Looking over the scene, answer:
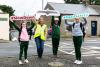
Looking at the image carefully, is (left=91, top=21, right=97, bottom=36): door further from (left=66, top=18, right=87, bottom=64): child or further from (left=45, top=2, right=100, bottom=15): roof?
(left=66, top=18, right=87, bottom=64): child

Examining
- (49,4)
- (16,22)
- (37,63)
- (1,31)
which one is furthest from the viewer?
(49,4)

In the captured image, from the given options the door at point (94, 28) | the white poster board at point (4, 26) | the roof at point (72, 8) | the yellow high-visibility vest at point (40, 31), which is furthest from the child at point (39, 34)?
the door at point (94, 28)

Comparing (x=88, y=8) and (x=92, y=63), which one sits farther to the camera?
(x=88, y=8)

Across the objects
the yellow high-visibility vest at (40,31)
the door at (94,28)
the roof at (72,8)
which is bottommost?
the door at (94,28)

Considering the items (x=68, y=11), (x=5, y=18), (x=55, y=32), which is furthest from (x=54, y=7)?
(x=55, y=32)

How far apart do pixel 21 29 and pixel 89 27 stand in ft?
114

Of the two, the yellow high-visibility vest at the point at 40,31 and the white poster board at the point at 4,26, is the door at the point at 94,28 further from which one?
the yellow high-visibility vest at the point at 40,31

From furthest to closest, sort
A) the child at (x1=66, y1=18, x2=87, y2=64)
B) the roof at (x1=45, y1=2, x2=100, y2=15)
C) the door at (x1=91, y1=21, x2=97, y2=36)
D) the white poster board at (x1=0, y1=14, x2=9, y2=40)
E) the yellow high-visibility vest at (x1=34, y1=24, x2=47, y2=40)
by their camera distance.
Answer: the door at (x1=91, y1=21, x2=97, y2=36) → the roof at (x1=45, y1=2, x2=100, y2=15) → the white poster board at (x1=0, y1=14, x2=9, y2=40) → the yellow high-visibility vest at (x1=34, y1=24, x2=47, y2=40) → the child at (x1=66, y1=18, x2=87, y2=64)

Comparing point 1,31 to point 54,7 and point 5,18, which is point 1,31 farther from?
point 54,7

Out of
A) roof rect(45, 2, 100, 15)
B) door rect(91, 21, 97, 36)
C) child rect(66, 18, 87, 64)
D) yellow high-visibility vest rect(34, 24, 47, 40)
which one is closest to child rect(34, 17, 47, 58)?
yellow high-visibility vest rect(34, 24, 47, 40)

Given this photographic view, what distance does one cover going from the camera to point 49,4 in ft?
165

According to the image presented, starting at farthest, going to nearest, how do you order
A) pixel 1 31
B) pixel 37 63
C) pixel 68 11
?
pixel 68 11, pixel 1 31, pixel 37 63

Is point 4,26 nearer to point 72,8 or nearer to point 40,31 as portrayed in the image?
point 72,8

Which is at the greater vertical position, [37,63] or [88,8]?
[88,8]
